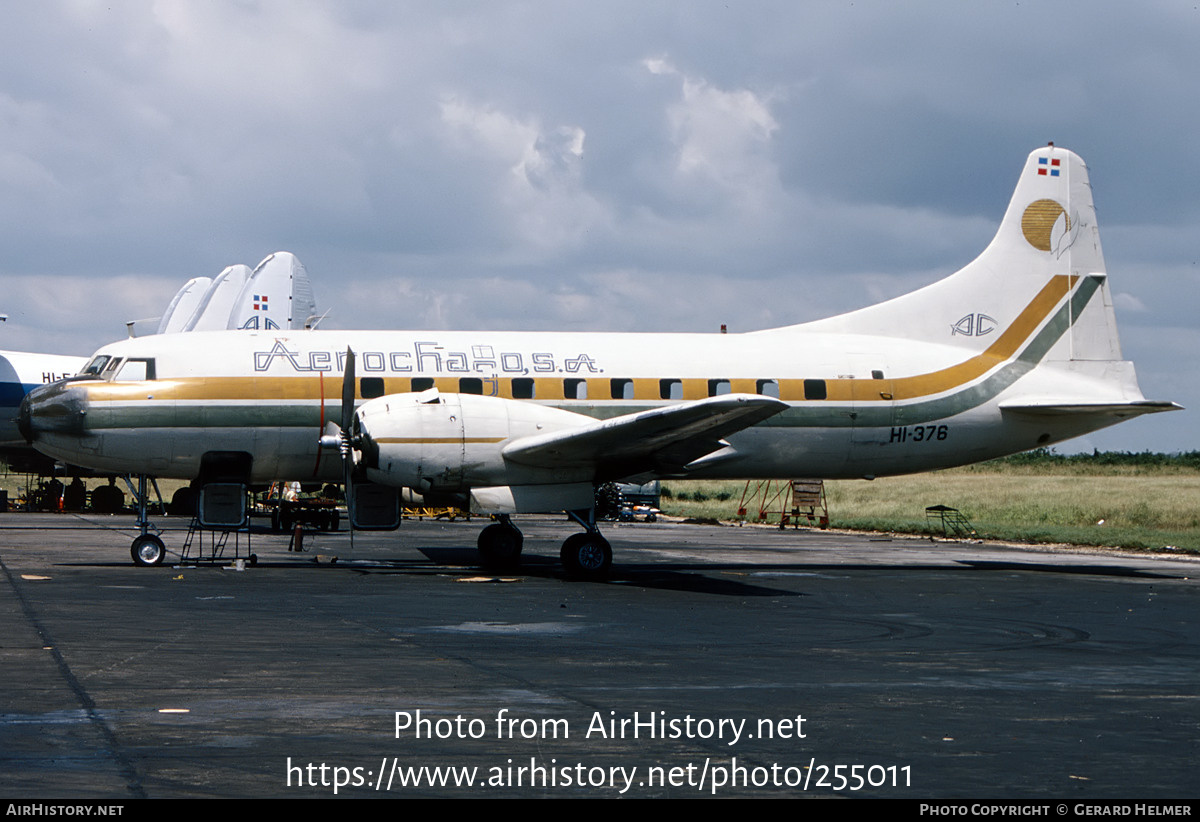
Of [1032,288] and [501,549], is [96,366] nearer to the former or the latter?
[501,549]

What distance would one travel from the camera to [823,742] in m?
8.40

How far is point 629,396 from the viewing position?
76.5ft

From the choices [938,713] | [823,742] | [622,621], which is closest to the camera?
[823,742]

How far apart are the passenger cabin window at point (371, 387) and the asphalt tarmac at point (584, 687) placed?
3.27 meters

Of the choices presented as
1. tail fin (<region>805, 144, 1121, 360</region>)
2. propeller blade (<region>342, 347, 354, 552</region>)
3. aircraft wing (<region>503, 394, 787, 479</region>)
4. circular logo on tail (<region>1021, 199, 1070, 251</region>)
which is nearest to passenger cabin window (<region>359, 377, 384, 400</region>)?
propeller blade (<region>342, 347, 354, 552</region>)

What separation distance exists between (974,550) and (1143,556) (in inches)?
163

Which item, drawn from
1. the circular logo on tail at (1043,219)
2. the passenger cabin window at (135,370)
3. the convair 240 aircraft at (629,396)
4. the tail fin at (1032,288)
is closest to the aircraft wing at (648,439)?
the convair 240 aircraft at (629,396)

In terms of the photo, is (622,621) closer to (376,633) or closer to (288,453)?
(376,633)

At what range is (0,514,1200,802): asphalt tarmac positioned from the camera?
24.2ft

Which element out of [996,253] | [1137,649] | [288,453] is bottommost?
[1137,649]

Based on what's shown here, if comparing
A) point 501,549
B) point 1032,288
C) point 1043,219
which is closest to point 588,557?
point 501,549

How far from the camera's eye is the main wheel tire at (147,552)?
22.0 metres

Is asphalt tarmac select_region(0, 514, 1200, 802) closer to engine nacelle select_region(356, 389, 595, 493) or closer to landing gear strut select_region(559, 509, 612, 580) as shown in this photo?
landing gear strut select_region(559, 509, 612, 580)

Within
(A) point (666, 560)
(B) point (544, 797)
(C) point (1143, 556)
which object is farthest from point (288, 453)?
(C) point (1143, 556)
